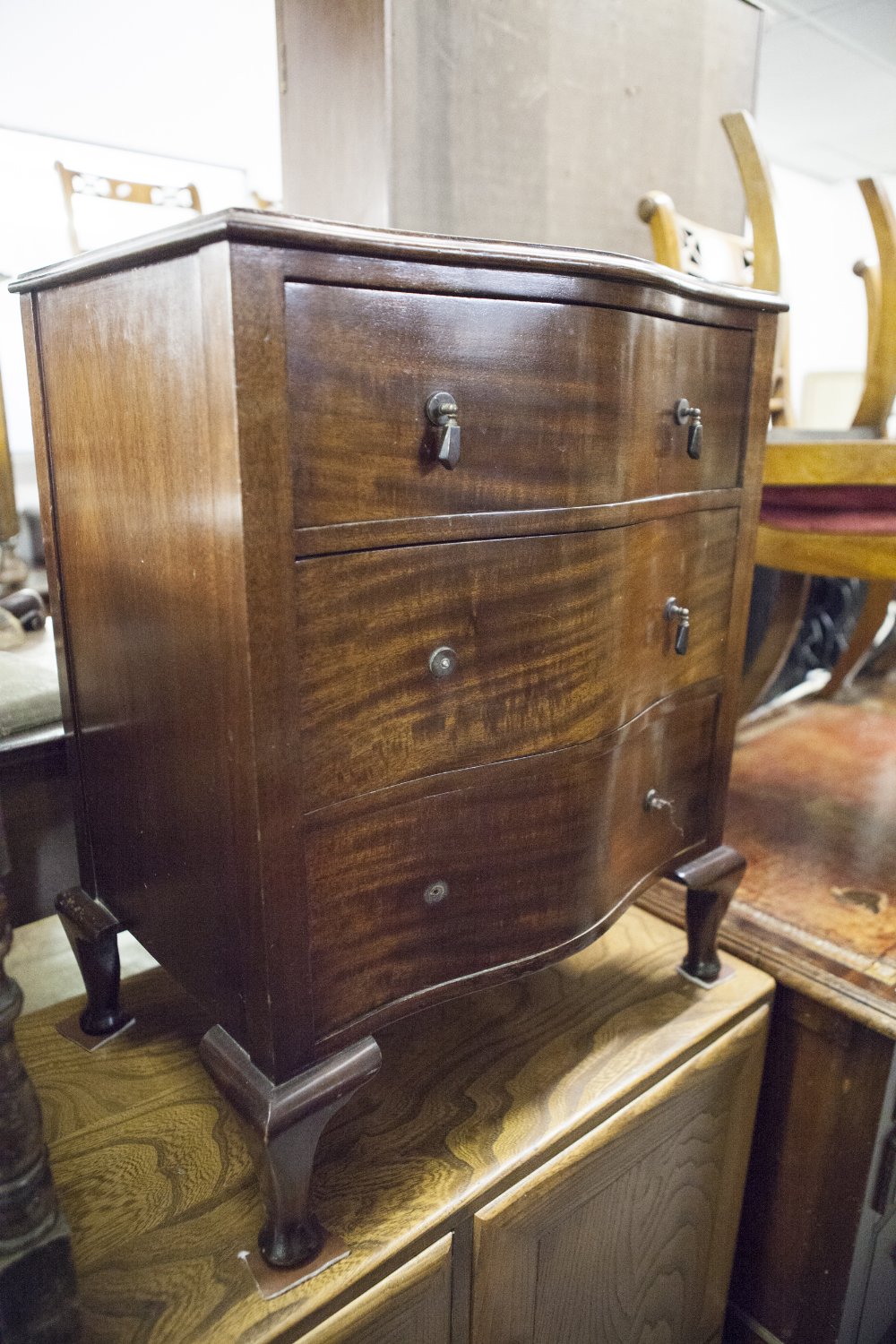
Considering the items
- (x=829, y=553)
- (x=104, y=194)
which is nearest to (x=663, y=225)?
(x=829, y=553)

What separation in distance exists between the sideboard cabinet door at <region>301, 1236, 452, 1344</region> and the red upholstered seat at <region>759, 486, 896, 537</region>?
1.05m

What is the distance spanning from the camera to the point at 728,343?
2.84ft

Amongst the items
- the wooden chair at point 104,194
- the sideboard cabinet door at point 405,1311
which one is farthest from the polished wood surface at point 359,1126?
the wooden chair at point 104,194

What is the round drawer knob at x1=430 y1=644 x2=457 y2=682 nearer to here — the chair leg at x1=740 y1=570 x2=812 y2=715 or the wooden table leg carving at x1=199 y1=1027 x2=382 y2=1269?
the wooden table leg carving at x1=199 y1=1027 x2=382 y2=1269

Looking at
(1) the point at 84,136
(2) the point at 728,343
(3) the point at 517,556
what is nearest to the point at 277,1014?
(3) the point at 517,556

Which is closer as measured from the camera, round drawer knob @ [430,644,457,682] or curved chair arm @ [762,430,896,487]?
round drawer knob @ [430,644,457,682]

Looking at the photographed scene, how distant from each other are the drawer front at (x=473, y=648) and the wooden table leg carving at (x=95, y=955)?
0.39m

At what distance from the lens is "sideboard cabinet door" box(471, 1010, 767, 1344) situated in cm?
81

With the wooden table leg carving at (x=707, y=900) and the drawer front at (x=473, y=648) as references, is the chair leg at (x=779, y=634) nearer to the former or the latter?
the wooden table leg carving at (x=707, y=900)

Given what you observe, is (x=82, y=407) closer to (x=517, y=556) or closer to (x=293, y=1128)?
(x=517, y=556)

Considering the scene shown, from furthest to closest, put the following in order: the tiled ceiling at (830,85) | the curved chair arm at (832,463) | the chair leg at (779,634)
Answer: the tiled ceiling at (830,85), the chair leg at (779,634), the curved chair arm at (832,463)

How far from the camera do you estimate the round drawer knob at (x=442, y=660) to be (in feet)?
2.15

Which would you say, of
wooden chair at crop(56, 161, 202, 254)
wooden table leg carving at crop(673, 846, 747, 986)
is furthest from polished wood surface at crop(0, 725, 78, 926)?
wooden chair at crop(56, 161, 202, 254)

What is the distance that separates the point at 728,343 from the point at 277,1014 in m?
0.71
